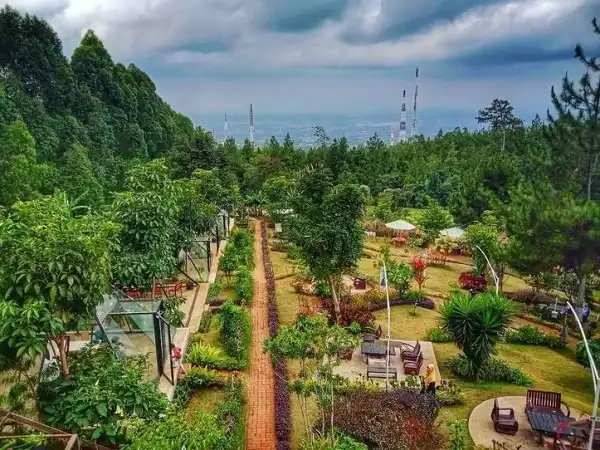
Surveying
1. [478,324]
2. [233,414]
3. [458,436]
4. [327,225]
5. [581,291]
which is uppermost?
[327,225]

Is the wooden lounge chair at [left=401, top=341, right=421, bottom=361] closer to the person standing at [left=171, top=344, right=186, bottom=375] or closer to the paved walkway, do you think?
the paved walkway

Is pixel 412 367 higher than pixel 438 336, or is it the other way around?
pixel 412 367

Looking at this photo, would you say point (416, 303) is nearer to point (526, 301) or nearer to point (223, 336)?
point (526, 301)

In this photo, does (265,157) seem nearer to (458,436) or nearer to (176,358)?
(176,358)

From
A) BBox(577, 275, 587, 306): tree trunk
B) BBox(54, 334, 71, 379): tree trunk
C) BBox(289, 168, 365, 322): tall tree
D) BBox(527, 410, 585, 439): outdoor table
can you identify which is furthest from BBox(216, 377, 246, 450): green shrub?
BBox(577, 275, 587, 306): tree trunk

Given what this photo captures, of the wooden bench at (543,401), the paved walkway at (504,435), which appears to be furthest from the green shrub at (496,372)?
the wooden bench at (543,401)

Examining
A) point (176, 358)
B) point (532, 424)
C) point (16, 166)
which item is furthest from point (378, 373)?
point (16, 166)

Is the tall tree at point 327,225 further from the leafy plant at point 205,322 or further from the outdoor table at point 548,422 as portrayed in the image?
the outdoor table at point 548,422
